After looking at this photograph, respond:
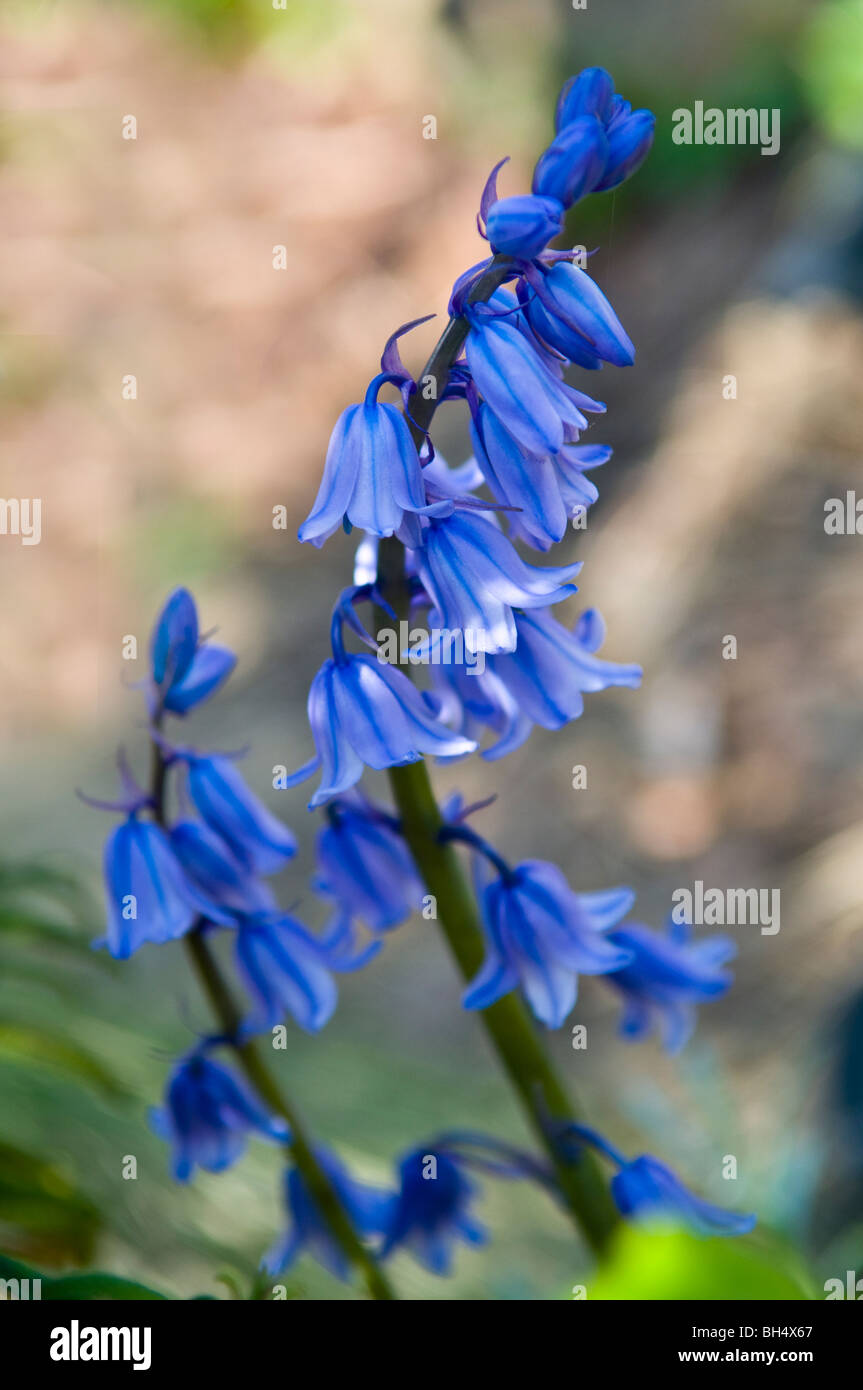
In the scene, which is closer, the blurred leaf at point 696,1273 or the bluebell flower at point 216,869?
the blurred leaf at point 696,1273

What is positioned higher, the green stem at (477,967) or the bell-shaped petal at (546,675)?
the bell-shaped petal at (546,675)

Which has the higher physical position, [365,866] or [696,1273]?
[365,866]

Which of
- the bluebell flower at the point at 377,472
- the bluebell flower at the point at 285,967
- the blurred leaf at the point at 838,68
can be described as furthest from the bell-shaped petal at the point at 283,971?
the blurred leaf at the point at 838,68

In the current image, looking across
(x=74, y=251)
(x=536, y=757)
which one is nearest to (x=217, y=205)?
(x=74, y=251)

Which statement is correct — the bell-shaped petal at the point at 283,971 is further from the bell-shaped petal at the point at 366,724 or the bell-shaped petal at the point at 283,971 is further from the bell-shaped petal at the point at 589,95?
the bell-shaped petal at the point at 589,95

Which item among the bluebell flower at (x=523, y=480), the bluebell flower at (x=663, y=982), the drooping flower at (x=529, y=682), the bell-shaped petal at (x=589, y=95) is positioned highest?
the bell-shaped petal at (x=589, y=95)

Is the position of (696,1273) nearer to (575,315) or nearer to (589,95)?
(575,315)
